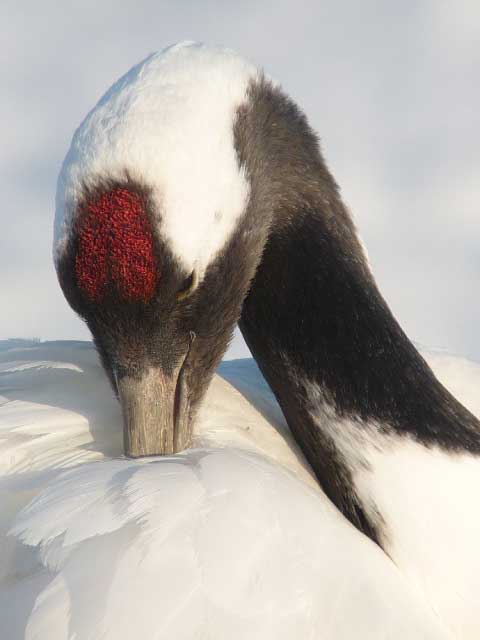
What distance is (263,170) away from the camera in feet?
10.8

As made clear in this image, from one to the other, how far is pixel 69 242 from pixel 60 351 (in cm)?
98

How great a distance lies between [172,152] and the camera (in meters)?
2.81

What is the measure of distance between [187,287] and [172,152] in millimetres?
352

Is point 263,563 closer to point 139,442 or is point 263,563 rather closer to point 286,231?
point 139,442

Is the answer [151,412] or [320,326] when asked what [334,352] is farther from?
[151,412]

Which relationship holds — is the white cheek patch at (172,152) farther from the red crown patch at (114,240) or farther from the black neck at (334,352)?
the black neck at (334,352)

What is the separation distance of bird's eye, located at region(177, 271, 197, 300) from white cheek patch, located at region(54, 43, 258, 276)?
3 cm

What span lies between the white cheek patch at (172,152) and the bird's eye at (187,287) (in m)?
0.03

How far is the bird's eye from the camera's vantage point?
2.94 meters

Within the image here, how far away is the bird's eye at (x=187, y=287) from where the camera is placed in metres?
2.94

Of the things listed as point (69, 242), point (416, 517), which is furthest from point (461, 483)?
point (69, 242)

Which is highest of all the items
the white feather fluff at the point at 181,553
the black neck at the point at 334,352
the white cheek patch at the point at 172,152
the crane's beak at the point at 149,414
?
the white cheek patch at the point at 172,152

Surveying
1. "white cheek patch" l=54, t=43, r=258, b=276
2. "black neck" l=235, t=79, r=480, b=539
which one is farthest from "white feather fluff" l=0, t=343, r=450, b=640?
"white cheek patch" l=54, t=43, r=258, b=276

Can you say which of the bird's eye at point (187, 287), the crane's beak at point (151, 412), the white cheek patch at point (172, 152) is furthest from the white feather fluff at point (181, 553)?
the white cheek patch at point (172, 152)
